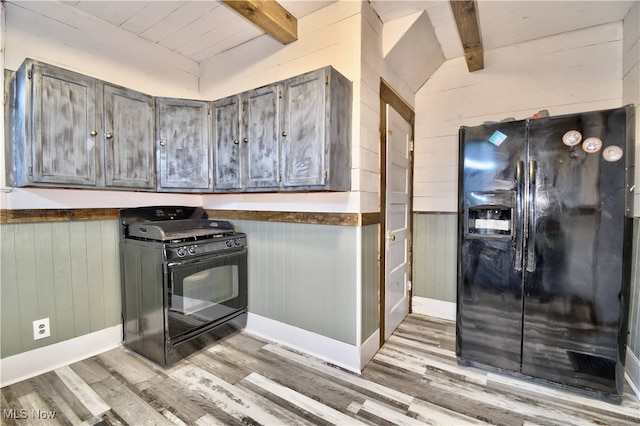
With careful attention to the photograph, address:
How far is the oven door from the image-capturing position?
2.11m

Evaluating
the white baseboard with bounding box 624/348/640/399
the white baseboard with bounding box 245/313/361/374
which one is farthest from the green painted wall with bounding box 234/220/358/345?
the white baseboard with bounding box 624/348/640/399

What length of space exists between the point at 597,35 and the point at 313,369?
3572 millimetres

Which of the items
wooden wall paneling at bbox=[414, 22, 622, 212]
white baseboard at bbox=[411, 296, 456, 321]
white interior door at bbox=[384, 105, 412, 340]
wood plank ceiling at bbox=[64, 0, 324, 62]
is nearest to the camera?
wood plank ceiling at bbox=[64, 0, 324, 62]

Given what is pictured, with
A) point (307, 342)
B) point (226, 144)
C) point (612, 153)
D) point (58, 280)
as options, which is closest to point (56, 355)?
point (58, 280)

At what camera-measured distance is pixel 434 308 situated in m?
3.13

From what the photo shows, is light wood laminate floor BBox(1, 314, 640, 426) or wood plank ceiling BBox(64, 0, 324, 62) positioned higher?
wood plank ceiling BBox(64, 0, 324, 62)

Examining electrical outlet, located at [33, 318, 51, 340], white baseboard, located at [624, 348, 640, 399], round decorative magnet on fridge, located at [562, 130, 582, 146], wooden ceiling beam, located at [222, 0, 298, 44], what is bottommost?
white baseboard, located at [624, 348, 640, 399]

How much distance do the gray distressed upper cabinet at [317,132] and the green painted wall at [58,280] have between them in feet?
5.55

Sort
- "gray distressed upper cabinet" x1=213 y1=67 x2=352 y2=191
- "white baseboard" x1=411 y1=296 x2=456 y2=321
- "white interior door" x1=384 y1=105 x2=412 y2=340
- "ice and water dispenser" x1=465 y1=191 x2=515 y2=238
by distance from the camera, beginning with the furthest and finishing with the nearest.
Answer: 1. "white baseboard" x1=411 y1=296 x2=456 y2=321
2. "white interior door" x1=384 y1=105 x2=412 y2=340
3. "ice and water dispenser" x1=465 y1=191 x2=515 y2=238
4. "gray distressed upper cabinet" x1=213 y1=67 x2=352 y2=191

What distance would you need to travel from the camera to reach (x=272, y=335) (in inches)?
102

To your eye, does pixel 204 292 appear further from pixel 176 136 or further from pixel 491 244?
pixel 491 244

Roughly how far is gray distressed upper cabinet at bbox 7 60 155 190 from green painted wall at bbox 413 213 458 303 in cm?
281

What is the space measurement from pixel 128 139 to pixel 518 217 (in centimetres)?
298

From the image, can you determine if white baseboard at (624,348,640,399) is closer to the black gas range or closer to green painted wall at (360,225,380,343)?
green painted wall at (360,225,380,343)
